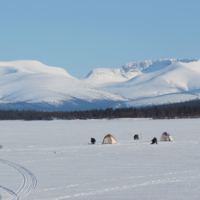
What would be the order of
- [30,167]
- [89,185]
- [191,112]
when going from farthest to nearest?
[191,112], [30,167], [89,185]

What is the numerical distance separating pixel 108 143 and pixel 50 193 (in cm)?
2478

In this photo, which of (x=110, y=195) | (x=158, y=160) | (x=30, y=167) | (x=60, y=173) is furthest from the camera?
(x=158, y=160)

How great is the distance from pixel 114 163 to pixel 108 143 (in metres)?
15.7

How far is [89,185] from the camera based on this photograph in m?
18.3

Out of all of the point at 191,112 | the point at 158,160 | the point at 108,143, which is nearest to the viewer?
the point at 158,160

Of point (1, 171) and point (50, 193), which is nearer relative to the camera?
point (50, 193)

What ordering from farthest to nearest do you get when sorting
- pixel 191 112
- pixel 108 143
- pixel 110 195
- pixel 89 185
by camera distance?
pixel 191 112 < pixel 108 143 < pixel 89 185 < pixel 110 195

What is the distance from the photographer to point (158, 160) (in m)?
26.4

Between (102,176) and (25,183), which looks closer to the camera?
(25,183)

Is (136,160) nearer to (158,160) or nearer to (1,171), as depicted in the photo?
(158,160)

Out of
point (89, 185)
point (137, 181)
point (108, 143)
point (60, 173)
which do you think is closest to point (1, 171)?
point (60, 173)

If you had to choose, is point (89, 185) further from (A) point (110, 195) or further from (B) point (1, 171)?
(B) point (1, 171)

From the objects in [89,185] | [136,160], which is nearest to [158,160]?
[136,160]

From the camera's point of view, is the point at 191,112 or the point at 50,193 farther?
the point at 191,112
